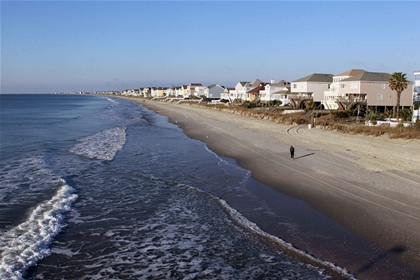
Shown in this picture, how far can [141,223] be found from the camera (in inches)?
445

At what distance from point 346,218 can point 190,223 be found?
4.99 meters

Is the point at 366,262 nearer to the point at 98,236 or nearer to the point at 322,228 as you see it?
the point at 322,228

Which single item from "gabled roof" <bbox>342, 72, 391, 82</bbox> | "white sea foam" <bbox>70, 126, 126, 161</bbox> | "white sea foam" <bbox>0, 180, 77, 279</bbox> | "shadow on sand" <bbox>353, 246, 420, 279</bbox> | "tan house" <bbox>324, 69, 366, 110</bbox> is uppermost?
"gabled roof" <bbox>342, 72, 391, 82</bbox>

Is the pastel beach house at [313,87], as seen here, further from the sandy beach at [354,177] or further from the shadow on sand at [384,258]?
the shadow on sand at [384,258]

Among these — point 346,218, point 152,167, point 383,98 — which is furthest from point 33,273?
point 383,98

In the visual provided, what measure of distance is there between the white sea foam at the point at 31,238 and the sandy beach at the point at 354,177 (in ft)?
25.7

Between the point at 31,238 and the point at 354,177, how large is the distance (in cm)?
1278

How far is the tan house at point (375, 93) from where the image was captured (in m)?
43.9

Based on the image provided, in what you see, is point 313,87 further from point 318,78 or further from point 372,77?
point 372,77

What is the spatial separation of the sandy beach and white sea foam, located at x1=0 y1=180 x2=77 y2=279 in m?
7.85

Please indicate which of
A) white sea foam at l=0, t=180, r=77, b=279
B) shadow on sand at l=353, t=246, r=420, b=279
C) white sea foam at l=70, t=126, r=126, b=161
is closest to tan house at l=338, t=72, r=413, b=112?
white sea foam at l=70, t=126, r=126, b=161

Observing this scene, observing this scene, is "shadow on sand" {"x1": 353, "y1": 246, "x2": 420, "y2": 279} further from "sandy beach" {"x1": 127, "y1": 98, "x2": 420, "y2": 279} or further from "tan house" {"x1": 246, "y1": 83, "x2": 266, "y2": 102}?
"tan house" {"x1": 246, "y1": 83, "x2": 266, "y2": 102}

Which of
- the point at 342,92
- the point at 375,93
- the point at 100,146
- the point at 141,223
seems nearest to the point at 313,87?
the point at 342,92

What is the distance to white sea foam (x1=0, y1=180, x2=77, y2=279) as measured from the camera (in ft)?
27.9
